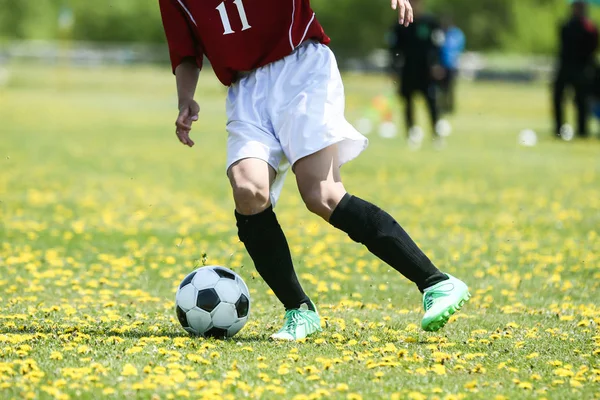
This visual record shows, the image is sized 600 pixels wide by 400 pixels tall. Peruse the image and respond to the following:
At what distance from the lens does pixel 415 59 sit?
18.4 m

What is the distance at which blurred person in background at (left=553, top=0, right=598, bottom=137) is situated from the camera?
2072 centimetres

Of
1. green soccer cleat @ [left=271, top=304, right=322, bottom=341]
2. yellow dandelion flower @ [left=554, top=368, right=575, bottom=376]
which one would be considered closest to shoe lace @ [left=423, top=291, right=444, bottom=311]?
Result: green soccer cleat @ [left=271, top=304, right=322, bottom=341]

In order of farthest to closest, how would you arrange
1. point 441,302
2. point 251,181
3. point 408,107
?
point 408,107 → point 441,302 → point 251,181

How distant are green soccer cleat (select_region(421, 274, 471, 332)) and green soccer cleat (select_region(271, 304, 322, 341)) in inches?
22.7

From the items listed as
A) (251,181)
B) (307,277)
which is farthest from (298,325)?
(307,277)

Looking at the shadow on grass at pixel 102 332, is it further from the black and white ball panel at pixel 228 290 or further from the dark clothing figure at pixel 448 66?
the dark clothing figure at pixel 448 66

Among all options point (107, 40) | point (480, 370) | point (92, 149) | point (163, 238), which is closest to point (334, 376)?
point (480, 370)

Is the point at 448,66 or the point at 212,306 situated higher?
the point at 212,306

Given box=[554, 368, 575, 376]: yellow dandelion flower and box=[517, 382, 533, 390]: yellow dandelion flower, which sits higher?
box=[517, 382, 533, 390]: yellow dandelion flower

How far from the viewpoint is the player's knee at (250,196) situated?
16.3 ft

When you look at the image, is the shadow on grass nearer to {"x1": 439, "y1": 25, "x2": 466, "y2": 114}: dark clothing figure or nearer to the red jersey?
the red jersey

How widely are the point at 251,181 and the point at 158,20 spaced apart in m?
74.2

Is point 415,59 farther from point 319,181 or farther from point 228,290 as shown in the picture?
point 319,181

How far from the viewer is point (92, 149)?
17953 mm
